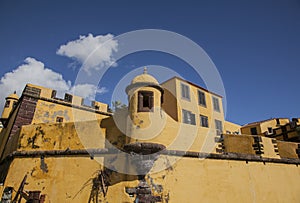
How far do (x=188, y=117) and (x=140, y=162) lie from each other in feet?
39.7

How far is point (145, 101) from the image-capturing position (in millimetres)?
9430

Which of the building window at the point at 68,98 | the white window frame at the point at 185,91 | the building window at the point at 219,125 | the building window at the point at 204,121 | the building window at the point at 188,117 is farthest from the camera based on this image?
the building window at the point at 219,125

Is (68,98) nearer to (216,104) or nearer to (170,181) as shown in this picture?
(170,181)

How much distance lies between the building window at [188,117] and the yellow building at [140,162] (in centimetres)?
779

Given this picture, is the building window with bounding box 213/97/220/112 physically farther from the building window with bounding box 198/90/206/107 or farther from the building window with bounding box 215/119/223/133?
the building window with bounding box 198/90/206/107

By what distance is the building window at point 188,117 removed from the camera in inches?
758

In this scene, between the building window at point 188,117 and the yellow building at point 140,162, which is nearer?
the yellow building at point 140,162

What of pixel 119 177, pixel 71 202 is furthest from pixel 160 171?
pixel 71 202

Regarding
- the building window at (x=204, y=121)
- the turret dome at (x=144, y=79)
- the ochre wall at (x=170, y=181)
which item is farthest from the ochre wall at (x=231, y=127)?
the turret dome at (x=144, y=79)

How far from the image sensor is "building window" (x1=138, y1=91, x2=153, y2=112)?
8961 millimetres

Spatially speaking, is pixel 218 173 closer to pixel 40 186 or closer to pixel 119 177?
pixel 119 177

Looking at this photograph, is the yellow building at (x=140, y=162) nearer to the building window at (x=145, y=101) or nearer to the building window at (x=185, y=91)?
the building window at (x=145, y=101)

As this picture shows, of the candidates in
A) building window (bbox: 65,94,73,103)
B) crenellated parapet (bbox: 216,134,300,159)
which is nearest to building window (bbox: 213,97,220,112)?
crenellated parapet (bbox: 216,134,300,159)

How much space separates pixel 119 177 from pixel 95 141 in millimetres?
1958
